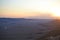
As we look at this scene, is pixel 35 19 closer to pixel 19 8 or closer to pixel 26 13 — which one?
pixel 26 13

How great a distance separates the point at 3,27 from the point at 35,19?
369 mm

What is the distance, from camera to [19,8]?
1.25m

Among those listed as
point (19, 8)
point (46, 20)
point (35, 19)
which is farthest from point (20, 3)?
point (46, 20)

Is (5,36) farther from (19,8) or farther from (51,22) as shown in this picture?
(51,22)

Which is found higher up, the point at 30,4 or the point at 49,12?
the point at 30,4

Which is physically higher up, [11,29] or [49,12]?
[49,12]

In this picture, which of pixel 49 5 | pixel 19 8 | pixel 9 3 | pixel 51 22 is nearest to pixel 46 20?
pixel 51 22

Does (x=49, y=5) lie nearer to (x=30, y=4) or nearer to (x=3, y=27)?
(x=30, y=4)

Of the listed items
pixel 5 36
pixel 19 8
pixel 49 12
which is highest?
pixel 19 8

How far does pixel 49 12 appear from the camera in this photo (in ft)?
4.01

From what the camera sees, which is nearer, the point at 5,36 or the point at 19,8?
the point at 5,36

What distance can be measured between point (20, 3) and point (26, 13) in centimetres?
14

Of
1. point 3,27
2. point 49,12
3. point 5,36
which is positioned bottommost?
point 5,36

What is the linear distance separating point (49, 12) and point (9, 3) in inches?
18.6
